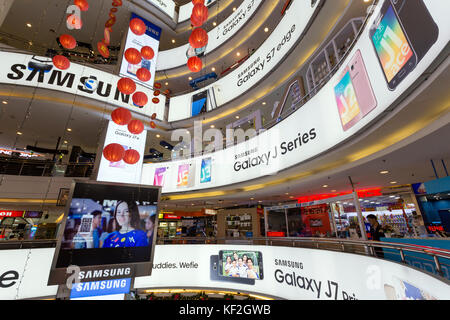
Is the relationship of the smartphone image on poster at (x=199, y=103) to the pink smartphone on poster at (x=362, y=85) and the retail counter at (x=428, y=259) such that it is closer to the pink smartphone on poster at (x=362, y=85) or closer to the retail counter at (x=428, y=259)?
the pink smartphone on poster at (x=362, y=85)

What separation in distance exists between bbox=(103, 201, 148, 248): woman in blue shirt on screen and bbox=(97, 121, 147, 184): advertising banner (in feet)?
10.8

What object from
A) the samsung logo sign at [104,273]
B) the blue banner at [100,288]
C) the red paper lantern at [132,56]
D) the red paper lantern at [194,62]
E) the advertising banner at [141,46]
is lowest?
the blue banner at [100,288]

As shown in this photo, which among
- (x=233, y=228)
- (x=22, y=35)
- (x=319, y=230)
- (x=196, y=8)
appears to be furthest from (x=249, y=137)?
(x=22, y=35)

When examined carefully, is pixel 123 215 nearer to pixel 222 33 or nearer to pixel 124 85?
pixel 124 85

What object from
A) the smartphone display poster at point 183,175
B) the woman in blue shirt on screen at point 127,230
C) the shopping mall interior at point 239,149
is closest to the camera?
the shopping mall interior at point 239,149

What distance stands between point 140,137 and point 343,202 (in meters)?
8.74

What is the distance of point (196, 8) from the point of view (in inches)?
187

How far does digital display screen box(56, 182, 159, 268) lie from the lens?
14.2ft

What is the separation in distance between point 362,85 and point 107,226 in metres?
6.10

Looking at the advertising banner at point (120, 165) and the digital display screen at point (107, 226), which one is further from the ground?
the advertising banner at point (120, 165)

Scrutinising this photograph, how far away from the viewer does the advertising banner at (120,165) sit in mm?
8180

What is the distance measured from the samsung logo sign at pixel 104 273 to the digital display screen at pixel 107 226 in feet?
0.52

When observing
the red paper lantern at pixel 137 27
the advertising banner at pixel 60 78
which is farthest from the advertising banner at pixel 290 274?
the red paper lantern at pixel 137 27

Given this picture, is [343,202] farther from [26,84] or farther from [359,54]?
[26,84]
